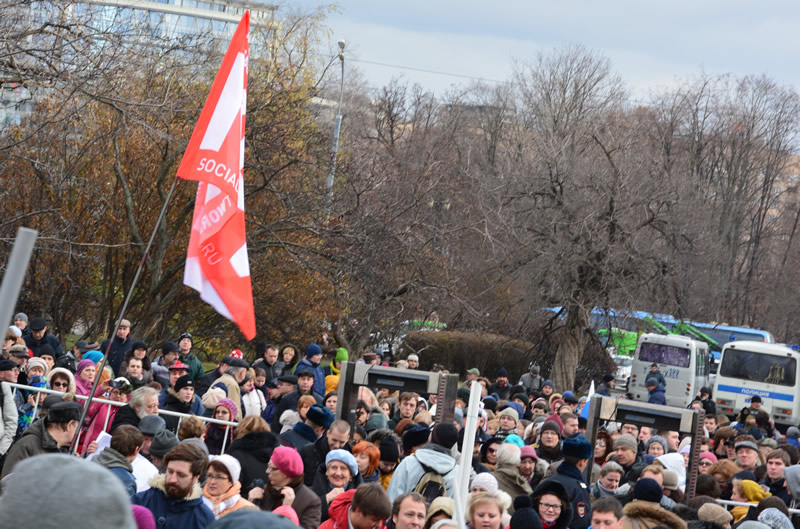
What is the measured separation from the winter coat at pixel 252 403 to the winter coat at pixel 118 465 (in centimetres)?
525

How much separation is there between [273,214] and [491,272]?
10.1 meters

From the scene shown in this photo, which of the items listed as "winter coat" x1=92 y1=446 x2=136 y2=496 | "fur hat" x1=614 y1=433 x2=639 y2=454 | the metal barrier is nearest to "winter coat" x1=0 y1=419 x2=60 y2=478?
"winter coat" x1=92 y1=446 x2=136 y2=496

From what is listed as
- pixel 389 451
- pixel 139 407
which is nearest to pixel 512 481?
pixel 389 451

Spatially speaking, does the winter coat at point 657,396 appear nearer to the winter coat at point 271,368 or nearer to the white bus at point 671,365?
the winter coat at point 271,368

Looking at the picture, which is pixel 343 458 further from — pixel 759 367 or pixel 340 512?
pixel 759 367

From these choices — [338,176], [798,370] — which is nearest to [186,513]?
[338,176]

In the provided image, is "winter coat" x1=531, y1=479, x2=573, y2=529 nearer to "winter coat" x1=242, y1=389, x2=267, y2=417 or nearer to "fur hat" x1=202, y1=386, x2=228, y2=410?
"fur hat" x1=202, y1=386, x2=228, y2=410

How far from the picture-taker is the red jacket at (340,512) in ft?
21.9

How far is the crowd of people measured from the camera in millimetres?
5527

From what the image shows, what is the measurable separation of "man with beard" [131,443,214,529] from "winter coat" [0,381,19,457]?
341cm

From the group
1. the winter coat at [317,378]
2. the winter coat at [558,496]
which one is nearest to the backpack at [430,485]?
the winter coat at [558,496]

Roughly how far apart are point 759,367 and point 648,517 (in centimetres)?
2794

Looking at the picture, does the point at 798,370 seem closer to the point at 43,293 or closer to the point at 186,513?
the point at 43,293

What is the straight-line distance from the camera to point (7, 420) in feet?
29.9
